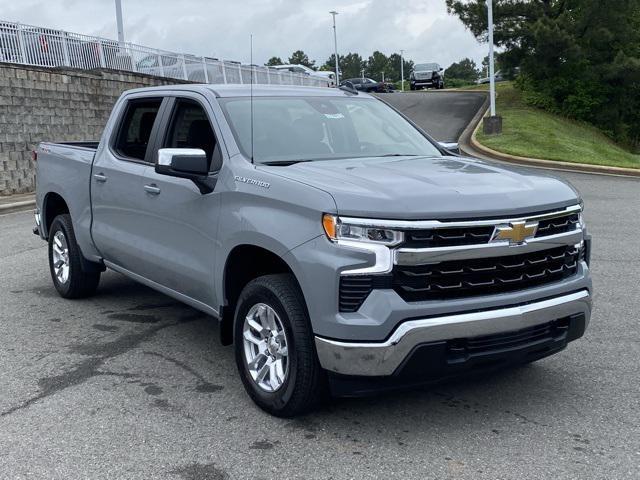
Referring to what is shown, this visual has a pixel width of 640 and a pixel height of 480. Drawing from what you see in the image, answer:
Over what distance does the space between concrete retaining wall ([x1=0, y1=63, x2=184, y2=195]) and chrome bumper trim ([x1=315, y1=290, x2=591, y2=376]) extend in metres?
15.2

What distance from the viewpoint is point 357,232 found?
12.1 ft

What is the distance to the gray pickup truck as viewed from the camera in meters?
3.66

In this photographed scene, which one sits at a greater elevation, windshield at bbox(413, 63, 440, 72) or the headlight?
windshield at bbox(413, 63, 440, 72)

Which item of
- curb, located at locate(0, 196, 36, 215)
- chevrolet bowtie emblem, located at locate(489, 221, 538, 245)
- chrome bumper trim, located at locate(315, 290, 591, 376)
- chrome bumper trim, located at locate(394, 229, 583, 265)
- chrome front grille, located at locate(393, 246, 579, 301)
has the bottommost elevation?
curb, located at locate(0, 196, 36, 215)

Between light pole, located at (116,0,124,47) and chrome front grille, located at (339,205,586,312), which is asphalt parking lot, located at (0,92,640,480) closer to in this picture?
chrome front grille, located at (339,205,586,312)

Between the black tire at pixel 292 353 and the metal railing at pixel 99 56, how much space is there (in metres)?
10.9

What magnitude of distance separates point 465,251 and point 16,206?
13384mm

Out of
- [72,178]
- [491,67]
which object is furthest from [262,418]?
[491,67]

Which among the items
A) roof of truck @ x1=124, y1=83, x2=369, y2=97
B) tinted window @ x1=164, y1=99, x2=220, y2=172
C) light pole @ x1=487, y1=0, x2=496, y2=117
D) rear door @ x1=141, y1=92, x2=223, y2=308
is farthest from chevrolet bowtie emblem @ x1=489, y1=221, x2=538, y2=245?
light pole @ x1=487, y1=0, x2=496, y2=117

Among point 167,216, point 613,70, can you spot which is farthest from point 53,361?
point 613,70

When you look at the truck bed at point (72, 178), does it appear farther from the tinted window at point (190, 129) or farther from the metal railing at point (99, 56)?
the metal railing at point (99, 56)

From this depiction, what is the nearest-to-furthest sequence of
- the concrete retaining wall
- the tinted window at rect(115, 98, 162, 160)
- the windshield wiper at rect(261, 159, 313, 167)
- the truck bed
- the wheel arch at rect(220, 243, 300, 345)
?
the wheel arch at rect(220, 243, 300, 345)
the windshield wiper at rect(261, 159, 313, 167)
the tinted window at rect(115, 98, 162, 160)
the truck bed
the concrete retaining wall

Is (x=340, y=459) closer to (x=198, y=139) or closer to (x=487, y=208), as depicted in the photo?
(x=487, y=208)

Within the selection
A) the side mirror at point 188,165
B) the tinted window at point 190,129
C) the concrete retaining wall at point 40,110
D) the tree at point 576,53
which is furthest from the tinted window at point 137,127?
the tree at point 576,53
